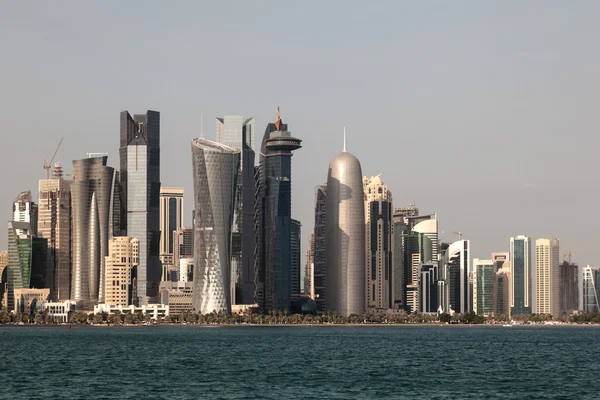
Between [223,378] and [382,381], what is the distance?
20.4 metres

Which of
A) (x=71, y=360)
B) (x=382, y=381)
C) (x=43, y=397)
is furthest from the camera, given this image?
(x=71, y=360)

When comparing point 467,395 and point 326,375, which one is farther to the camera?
point 326,375

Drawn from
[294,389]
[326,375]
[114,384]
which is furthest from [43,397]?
[326,375]

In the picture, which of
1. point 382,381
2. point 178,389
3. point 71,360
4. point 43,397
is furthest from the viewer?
point 71,360

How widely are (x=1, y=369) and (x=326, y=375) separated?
1877 inches

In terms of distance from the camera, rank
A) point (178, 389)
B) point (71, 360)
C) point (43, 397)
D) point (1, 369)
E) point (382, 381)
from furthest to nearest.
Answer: point (71, 360) < point (1, 369) < point (382, 381) < point (178, 389) < point (43, 397)

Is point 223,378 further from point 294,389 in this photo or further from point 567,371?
point 567,371

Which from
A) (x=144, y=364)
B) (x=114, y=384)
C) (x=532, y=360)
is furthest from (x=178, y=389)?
(x=532, y=360)


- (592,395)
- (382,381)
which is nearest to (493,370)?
(382,381)

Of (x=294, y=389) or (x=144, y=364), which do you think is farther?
(x=144, y=364)

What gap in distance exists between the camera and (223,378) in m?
140

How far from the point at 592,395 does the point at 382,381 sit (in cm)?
2740

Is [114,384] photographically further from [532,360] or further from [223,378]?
[532,360]

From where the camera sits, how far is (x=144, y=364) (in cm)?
16638
